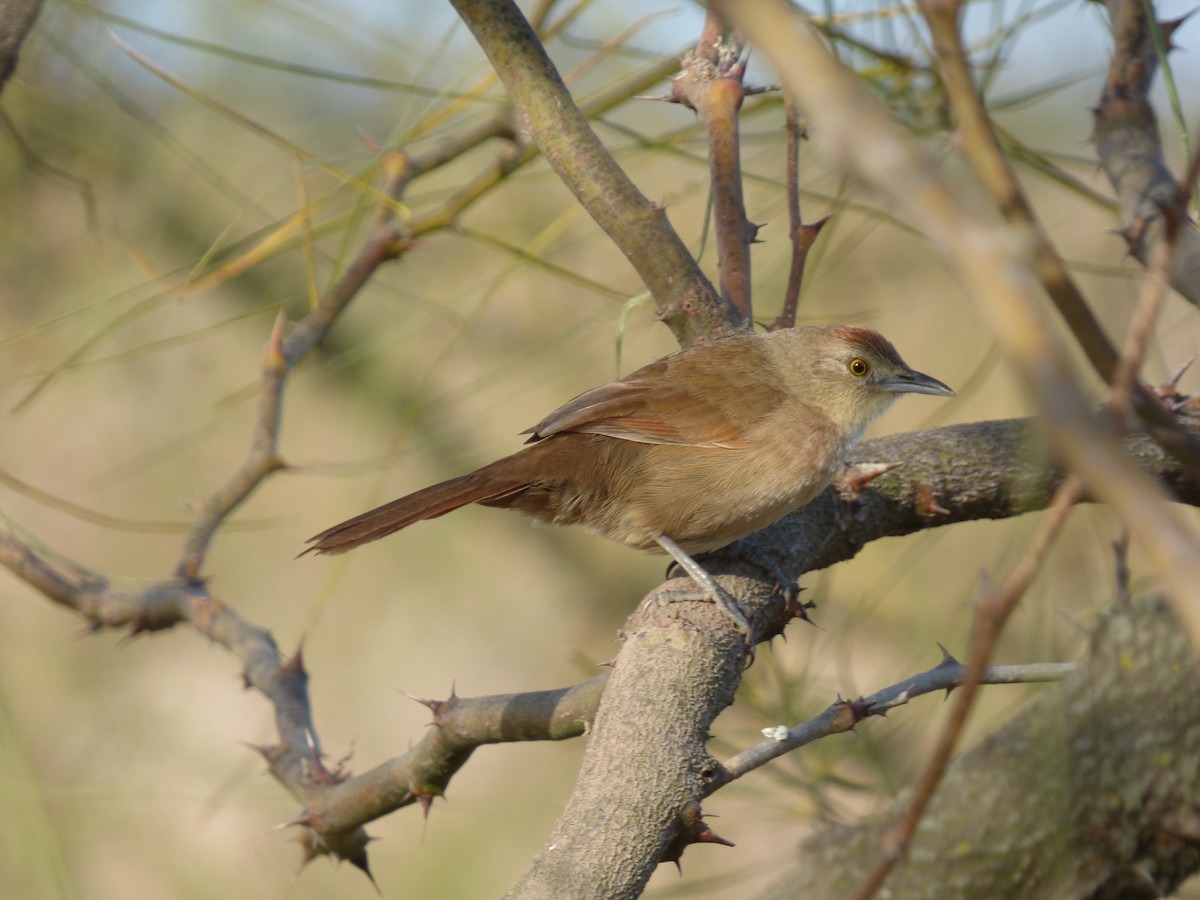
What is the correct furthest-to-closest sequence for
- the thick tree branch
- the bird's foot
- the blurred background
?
1. the blurred background
2. the bird's foot
3. the thick tree branch

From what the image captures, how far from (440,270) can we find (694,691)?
3.88m

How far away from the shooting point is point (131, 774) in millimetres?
5539

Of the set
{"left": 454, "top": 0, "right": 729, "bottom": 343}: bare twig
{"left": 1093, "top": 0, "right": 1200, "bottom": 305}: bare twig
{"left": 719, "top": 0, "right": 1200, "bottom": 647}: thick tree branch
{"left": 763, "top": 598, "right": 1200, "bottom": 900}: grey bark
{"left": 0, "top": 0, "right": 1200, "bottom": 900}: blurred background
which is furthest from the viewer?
{"left": 0, "top": 0, "right": 1200, "bottom": 900}: blurred background

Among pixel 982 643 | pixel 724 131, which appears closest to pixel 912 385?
pixel 724 131

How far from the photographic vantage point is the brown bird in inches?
107

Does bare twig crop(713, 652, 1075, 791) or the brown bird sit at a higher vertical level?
the brown bird

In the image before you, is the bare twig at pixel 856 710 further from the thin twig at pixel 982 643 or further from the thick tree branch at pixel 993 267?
the thick tree branch at pixel 993 267

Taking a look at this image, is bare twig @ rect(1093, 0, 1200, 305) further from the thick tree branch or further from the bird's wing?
the thick tree branch

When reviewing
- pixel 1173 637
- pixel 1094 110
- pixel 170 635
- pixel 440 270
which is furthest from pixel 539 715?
pixel 170 635

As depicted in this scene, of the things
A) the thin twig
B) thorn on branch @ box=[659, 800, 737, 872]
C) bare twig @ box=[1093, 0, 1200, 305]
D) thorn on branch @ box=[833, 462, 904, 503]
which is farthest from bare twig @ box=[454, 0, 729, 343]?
the thin twig

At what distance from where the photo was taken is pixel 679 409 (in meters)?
2.94

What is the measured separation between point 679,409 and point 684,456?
13cm

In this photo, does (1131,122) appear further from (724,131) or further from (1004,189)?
(1004,189)

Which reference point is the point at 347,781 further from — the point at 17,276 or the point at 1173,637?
the point at 17,276
